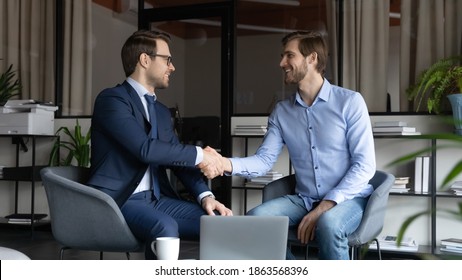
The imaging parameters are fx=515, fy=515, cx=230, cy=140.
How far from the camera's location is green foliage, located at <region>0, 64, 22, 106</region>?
16.3ft

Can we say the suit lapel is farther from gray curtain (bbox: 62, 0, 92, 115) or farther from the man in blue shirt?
gray curtain (bbox: 62, 0, 92, 115)

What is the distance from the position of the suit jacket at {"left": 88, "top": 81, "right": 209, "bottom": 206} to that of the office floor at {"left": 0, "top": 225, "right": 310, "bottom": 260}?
1.33 m

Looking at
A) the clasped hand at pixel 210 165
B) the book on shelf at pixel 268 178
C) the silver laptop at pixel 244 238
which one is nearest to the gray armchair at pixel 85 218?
the clasped hand at pixel 210 165

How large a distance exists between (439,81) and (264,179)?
1527 mm

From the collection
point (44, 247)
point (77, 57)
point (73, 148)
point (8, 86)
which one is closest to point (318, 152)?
point (44, 247)

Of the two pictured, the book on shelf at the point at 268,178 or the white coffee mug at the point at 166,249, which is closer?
the white coffee mug at the point at 166,249

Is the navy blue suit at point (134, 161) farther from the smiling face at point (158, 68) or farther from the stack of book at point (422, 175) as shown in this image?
the stack of book at point (422, 175)

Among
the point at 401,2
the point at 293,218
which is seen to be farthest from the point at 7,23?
the point at 293,218

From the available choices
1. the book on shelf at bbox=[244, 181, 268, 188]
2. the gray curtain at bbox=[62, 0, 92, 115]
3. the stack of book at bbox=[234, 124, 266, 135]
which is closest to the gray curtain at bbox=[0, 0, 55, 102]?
the gray curtain at bbox=[62, 0, 92, 115]

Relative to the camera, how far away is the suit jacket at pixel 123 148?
2152 millimetres

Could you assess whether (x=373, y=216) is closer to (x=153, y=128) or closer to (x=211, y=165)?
(x=211, y=165)

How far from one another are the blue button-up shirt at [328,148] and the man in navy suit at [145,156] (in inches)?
12.3

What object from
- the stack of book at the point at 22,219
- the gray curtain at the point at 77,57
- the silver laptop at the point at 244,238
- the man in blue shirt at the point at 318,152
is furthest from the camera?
the gray curtain at the point at 77,57

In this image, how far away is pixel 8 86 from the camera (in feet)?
17.1
